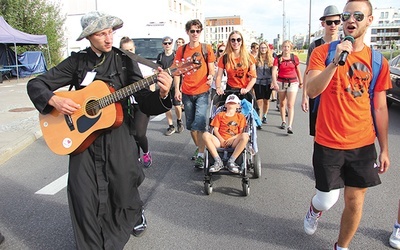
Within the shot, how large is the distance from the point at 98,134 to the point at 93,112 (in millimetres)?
181

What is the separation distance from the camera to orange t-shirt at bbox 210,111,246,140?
4.42 m

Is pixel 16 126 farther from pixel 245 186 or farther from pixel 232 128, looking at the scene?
pixel 245 186

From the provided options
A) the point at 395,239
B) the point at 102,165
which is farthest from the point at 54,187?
the point at 395,239

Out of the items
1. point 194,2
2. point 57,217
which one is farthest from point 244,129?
point 194,2

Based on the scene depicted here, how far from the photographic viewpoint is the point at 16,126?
291 inches

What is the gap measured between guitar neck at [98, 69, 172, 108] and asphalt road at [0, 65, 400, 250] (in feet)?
4.39

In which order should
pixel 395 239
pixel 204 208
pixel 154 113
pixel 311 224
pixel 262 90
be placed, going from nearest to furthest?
pixel 154 113 < pixel 395 239 < pixel 311 224 < pixel 204 208 < pixel 262 90

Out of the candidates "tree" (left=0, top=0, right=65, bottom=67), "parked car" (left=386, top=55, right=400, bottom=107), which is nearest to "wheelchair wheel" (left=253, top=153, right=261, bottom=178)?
"parked car" (left=386, top=55, right=400, bottom=107)

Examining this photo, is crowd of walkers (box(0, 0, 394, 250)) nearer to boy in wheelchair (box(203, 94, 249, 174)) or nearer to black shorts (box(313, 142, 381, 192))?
black shorts (box(313, 142, 381, 192))

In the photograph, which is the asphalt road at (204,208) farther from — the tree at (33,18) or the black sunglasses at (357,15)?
the tree at (33,18)

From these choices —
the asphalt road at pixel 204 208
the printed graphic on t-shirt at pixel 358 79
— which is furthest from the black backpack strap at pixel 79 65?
the printed graphic on t-shirt at pixel 358 79

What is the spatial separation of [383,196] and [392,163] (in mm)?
1364

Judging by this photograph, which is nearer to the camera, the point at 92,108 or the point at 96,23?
the point at 96,23

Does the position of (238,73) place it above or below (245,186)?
above
